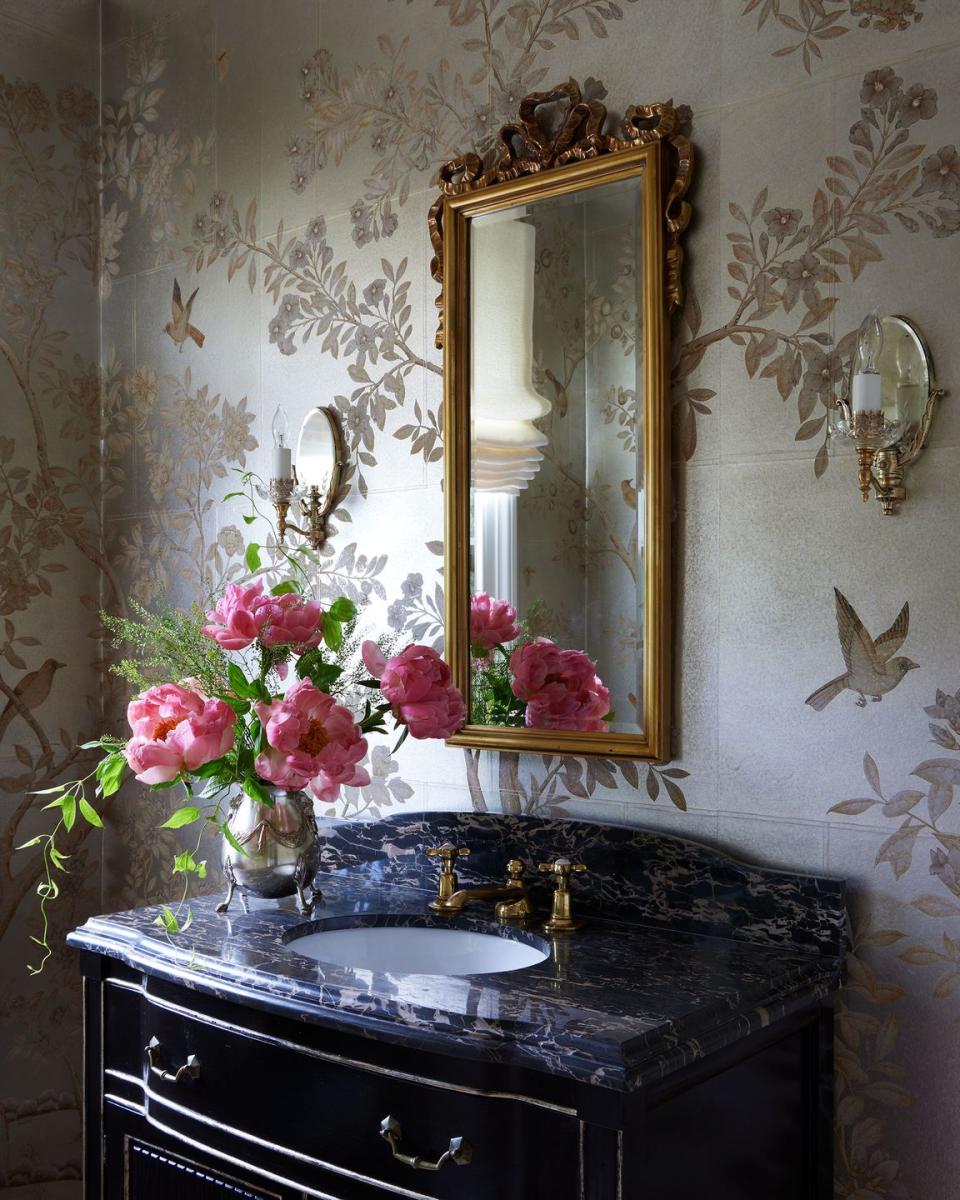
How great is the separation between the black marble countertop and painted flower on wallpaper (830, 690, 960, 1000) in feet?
0.32

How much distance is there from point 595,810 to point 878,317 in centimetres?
79

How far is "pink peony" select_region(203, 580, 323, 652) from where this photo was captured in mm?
1712

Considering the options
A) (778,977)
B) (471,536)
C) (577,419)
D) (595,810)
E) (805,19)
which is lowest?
(778,977)

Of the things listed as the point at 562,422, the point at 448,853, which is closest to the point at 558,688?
the point at 448,853

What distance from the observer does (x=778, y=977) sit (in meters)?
1.45

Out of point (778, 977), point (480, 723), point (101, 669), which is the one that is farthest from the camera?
point (101, 669)

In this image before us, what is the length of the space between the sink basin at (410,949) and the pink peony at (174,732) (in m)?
0.29

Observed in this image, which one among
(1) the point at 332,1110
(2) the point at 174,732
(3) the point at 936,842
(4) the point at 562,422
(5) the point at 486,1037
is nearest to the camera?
(5) the point at 486,1037

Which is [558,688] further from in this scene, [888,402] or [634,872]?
[888,402]

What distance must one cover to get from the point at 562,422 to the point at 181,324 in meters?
1.00

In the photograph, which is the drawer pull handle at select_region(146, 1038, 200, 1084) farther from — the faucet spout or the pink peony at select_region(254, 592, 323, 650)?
the pink peony at select_region(254, 592, 323, 650)

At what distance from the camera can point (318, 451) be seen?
2.16m

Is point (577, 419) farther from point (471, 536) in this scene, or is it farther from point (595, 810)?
point (595, 810)

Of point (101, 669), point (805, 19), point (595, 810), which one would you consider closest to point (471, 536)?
point (595, 810)
